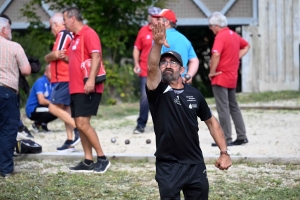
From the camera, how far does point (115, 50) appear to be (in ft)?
55.7

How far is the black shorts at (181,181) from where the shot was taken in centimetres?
516

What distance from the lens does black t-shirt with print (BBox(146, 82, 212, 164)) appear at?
207 inches

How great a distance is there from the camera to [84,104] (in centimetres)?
818

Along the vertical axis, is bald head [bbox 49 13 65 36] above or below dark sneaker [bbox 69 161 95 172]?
above

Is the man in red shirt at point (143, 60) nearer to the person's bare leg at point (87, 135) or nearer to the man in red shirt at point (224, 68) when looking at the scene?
the man in red shirt at point (224, 68)

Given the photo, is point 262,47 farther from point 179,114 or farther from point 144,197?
point 179,114

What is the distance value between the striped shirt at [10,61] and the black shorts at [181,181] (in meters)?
3.31

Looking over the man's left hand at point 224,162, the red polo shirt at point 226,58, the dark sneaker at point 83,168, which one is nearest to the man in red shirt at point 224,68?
the red polo shirt at point 226,58

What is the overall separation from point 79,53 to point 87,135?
0.97 m

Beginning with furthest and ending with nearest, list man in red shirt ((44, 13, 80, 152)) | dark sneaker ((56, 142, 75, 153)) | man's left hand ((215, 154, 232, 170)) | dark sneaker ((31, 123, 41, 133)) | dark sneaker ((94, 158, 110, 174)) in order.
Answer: dark sneaker ((31, 123, 41, 133)) < man in red shirt ((44, 13, 80, 152)) < dark sneaker ((56, 142, 75, 153)) < dark sneaker ((94, 158, 110, 174)) < man's left hand ((215, 154, 232, 170))

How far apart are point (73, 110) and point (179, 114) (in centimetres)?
318

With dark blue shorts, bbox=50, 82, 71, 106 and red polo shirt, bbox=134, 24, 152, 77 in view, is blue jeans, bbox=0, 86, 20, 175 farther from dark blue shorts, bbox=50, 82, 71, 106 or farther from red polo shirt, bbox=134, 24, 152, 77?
red polo shirt, bbox=134, 24, 152, 77

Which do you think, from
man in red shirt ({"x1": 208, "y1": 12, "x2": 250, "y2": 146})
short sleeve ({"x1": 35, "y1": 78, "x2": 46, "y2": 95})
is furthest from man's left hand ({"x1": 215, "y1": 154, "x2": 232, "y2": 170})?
short sleeve ({"x1": 35, "y1": 78, "x2": 46, "y2": 95})

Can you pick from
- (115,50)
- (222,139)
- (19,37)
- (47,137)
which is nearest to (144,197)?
(222,139)
